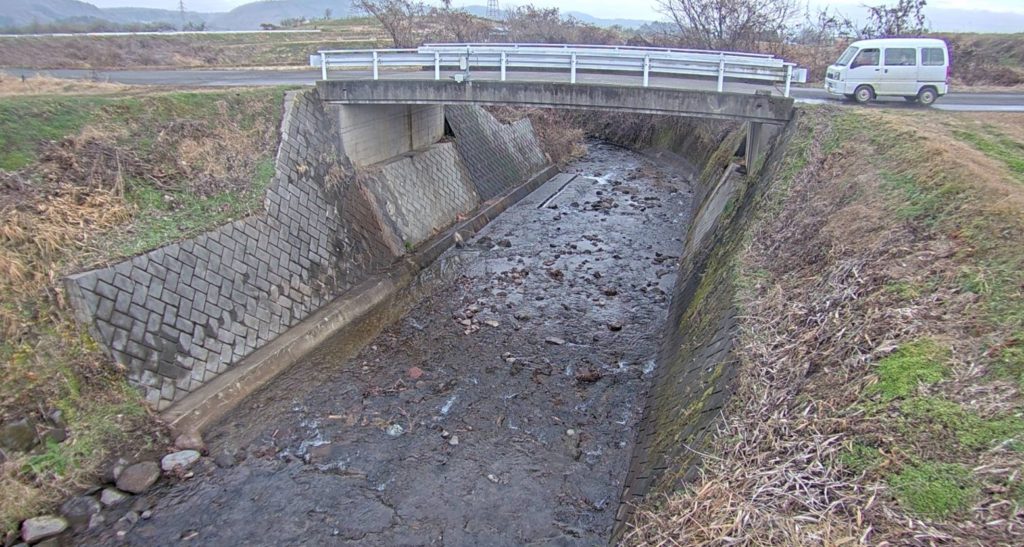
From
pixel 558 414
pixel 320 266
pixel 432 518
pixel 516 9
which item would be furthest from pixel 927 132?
pixel 516 9

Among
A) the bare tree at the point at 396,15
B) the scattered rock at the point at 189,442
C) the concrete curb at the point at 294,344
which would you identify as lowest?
the scattered rock at the point at 189,442

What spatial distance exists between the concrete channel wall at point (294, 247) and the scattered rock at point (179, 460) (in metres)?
1.01

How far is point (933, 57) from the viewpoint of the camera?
16281 millimetres

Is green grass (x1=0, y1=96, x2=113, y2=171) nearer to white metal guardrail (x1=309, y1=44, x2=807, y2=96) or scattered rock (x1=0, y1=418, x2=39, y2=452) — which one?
scattered rock (x1=0, y1=418, x2=39, y2=452)

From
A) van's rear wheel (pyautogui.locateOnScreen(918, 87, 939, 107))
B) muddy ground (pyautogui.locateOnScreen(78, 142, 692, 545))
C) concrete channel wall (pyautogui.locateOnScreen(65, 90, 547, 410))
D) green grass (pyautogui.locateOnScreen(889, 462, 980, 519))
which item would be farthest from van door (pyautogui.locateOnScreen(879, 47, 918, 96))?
green grass (pyautogui.locateOnScreen(889, 462, 980, 519))

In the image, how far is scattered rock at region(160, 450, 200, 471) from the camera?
850 cm

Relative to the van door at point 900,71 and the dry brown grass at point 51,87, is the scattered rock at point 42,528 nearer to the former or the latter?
the dry brown grass at point 51,87

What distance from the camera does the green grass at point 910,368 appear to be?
5324 millimetres

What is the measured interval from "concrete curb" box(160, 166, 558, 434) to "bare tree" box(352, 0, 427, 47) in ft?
63.1

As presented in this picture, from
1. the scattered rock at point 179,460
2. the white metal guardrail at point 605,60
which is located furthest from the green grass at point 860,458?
the white metal guardrail at point 605,60

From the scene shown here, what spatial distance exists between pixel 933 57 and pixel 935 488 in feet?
54.9

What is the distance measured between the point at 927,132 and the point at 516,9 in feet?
142

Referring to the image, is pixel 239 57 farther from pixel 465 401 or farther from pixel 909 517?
pixel 909 517

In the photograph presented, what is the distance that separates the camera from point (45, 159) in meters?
10.9
